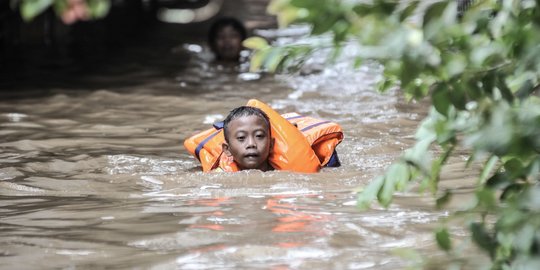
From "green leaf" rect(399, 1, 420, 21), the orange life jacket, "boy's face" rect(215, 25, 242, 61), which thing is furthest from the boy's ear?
"boy's face" rect(215, 25, 242, 61)

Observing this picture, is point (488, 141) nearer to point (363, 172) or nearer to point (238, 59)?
point (363, 172)

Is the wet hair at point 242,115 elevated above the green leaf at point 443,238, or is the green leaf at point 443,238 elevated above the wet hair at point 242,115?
the wet hair at point 242,115

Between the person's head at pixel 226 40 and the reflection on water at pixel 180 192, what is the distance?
8.77ft

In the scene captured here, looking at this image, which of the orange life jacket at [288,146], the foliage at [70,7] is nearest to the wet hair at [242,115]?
the orange life jacket at [288,146]

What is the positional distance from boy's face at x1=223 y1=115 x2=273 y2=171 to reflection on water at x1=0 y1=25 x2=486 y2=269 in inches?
5.4

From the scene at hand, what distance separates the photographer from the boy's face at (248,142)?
566 centimetres

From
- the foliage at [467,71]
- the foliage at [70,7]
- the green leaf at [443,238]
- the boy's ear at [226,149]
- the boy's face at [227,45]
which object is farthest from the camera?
the boy's face at [227,45]

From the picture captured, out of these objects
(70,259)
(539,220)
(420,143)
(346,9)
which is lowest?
(70,259)

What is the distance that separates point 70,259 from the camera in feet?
12.0

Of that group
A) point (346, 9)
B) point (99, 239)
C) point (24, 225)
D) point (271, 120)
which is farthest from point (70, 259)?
point (271, 120)

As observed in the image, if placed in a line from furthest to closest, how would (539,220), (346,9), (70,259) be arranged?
1. (70,259)
2. (539,220)
3. (346,9)

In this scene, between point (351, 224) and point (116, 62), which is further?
point (116, 62)

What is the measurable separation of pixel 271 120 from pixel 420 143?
3819 mm

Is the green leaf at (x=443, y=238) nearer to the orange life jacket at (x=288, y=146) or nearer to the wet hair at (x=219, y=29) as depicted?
the orange life jacket at (x=288, y=146)
